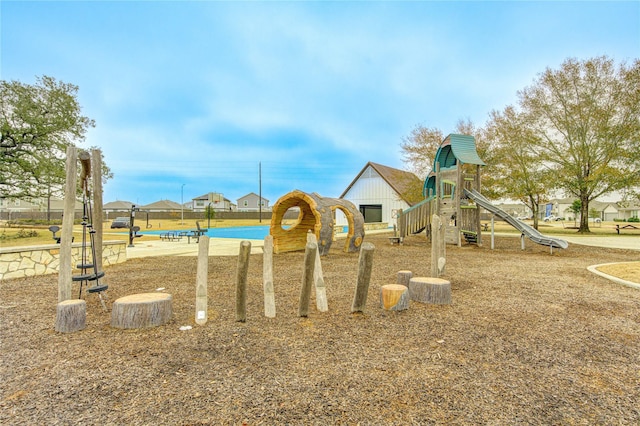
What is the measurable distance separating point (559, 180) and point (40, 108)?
29379mm

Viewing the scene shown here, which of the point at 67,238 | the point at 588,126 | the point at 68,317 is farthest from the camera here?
the point at 588,126

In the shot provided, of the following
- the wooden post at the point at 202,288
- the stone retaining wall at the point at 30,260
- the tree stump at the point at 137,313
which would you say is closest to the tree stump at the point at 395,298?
the wooden post at the point at 202,288

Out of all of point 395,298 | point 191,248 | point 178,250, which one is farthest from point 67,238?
point 191,248

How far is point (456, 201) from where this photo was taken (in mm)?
14117

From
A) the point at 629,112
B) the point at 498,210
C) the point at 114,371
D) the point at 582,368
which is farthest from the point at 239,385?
the point at 629,112

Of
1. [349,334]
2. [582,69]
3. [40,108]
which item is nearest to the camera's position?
[349,334]

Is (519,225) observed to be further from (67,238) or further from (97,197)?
(67,238)

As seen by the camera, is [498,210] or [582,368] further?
[498,210]

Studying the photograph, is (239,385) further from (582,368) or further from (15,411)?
(582,368)

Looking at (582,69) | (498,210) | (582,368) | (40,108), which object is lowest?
(582,368)

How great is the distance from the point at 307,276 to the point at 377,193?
28576 mm

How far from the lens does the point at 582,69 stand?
72.8ft

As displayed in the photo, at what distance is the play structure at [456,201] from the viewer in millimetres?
14008

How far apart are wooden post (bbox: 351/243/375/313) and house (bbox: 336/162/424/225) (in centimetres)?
2535
